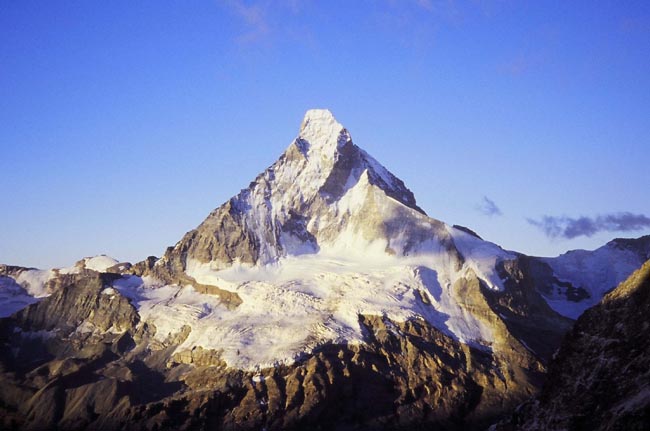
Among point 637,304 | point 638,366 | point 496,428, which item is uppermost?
point 637,304

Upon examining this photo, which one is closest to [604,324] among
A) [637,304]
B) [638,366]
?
[637,304]

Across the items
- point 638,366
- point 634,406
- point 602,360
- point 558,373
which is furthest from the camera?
point 558,373

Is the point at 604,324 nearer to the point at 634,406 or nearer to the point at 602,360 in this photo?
the point at 602,360

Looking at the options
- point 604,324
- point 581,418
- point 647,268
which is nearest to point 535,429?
point 581,418

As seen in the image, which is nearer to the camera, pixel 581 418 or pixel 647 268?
pixel 581 418

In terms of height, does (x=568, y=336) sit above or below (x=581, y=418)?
above

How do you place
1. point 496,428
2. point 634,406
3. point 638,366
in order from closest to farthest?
point 634,406
point 638,366
point 496,428
